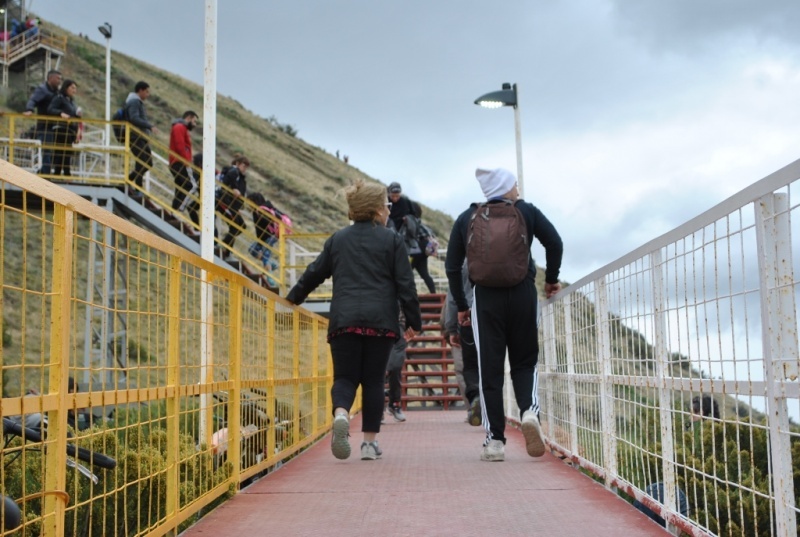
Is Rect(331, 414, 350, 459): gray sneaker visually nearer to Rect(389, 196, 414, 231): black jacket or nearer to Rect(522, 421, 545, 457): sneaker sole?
Rect(522, 421, 545, 457): sneaker sole

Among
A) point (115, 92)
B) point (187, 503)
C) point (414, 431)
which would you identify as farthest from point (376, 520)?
point (115, 92)

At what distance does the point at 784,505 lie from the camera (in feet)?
9.91

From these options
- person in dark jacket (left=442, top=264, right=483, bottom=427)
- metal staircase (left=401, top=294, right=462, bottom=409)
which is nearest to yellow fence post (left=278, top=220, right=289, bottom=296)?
metal staircase (left=401, top=294, right=462, bottom=409)

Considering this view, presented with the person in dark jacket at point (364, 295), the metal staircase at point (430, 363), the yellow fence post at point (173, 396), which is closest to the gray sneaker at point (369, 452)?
the person in dark jacket at point (364, 295)

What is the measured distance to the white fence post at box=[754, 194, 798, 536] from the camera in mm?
2975

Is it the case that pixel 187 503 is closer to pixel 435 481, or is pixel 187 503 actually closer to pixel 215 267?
pixel 215 267

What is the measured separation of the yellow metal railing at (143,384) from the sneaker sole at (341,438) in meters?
0.49

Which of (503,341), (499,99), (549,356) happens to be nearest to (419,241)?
(499,99)

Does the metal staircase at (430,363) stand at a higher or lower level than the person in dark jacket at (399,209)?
lower

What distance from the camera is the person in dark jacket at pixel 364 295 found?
7.05m

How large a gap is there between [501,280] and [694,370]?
110 inches

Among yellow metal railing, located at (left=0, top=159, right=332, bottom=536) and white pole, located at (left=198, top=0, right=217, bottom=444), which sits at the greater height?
white pole, located at (left=198, top=0, right=217, bottom=444)

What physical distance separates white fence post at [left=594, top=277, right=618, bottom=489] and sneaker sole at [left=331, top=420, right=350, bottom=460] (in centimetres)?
174

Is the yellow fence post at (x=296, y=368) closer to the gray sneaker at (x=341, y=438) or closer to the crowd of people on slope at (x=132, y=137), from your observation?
the gray sneaker at (x=341, y=438)
